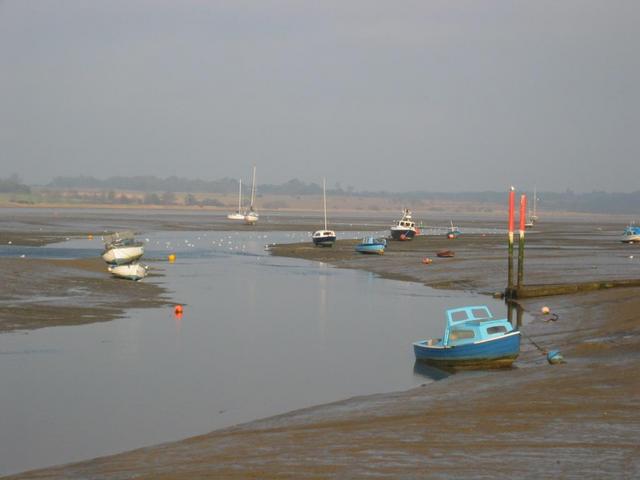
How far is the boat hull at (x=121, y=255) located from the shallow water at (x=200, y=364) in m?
8.17

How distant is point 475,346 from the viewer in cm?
2584

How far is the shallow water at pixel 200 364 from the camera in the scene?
1972cm

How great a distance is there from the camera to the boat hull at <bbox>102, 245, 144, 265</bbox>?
187ft

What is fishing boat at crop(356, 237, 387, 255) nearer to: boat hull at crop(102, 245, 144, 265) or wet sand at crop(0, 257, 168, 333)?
boat hull at crop(102, 245, 144, 265)

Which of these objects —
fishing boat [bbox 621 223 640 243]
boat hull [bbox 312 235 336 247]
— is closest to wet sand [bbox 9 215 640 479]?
boat hull [bbox 312 235 336 247]

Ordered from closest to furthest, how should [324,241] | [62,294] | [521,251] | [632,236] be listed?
1. [62,294]
2. [521,251]
3. [324,241]
4. [632,236]

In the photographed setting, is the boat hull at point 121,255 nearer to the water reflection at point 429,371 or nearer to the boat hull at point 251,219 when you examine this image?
the water reflection at point 429,371

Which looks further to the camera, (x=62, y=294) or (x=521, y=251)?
(x=521, y=251)

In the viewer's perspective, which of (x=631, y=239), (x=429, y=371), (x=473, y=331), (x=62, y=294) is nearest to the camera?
(x=429, y=371)

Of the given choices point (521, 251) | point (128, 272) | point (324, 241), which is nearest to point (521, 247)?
point (521, 251)

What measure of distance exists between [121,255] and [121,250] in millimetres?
366

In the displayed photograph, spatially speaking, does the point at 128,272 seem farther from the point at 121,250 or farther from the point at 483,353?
the point at 483,353

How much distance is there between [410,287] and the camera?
5275cm

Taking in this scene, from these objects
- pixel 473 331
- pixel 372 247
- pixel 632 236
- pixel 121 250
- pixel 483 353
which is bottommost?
pixel 632 236
